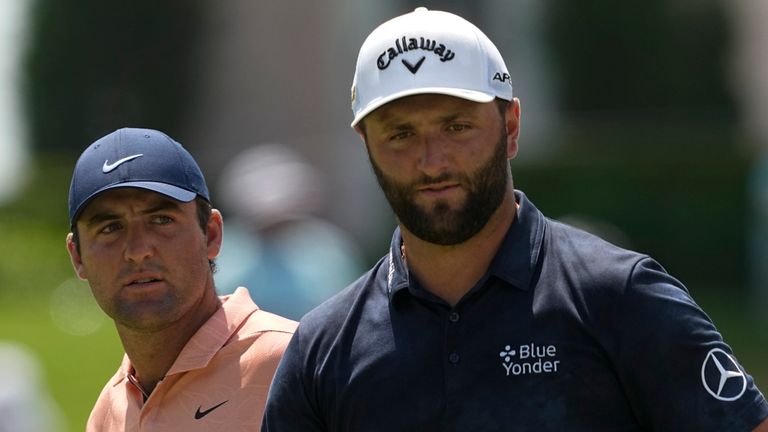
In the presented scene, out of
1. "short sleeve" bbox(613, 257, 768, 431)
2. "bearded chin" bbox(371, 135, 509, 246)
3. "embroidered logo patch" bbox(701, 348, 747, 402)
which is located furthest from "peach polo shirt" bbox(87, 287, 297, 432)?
"embroidered logo patch" bbox(701, 348, 747, 402)

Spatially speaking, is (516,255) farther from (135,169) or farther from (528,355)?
(135,169)

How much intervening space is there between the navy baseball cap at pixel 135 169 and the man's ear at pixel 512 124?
1111 millimetres

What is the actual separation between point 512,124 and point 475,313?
1.76ft

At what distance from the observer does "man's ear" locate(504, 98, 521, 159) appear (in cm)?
449

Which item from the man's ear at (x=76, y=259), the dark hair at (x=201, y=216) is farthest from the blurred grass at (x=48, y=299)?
the dark hair at (x=201, y=216)

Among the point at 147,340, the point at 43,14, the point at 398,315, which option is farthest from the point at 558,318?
the point at 43,14

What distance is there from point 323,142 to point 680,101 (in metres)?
6.07

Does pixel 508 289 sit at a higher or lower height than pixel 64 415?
higher

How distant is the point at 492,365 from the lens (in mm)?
4242

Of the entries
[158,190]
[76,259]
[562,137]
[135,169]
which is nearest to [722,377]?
[158,190]

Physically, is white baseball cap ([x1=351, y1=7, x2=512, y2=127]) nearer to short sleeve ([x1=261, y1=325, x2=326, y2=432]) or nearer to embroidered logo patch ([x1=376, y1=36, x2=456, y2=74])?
embroidered logo patch ([x1=376, y1=36, x2=456, y2=74])

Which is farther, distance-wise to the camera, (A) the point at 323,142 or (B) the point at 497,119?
(A) the point at 323,142

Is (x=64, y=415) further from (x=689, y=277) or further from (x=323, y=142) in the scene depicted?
(x=323, y=142)

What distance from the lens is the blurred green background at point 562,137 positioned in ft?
66.8
